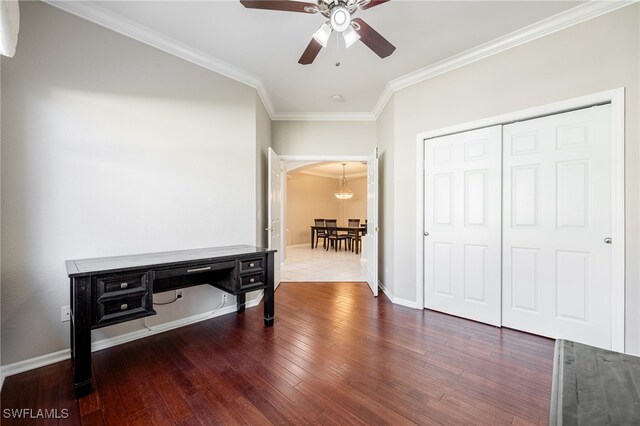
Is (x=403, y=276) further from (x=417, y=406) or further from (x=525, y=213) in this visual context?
(x=417, y=406)

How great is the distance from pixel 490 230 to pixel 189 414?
112 inches

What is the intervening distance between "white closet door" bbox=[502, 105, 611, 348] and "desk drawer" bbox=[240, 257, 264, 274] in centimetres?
236

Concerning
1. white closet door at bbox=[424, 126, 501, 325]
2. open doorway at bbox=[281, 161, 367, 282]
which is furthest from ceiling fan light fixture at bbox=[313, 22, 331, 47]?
open doorway at bbox=[281, 161, 367, 282]

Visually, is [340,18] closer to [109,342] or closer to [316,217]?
[109,342]

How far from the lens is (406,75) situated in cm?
306

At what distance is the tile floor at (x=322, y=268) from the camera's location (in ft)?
15.0

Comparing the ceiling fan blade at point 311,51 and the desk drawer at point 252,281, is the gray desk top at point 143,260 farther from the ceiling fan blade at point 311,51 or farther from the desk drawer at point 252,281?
the ceiling fan blade at point 311,51

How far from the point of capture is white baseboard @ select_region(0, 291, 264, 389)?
1.81 meters

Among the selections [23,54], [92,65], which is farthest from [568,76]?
[23,54]

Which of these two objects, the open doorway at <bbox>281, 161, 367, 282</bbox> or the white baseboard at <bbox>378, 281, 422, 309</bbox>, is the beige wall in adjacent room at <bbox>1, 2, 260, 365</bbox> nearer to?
the white baseboard at <bbox>378, 281, 422, 309</bbox>

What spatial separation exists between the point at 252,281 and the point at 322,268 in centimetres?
297

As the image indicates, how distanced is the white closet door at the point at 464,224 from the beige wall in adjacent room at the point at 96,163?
2.27 meters

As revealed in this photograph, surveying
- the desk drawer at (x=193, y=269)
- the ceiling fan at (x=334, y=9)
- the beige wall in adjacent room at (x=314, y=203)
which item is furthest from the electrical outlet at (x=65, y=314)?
the beige wall in adjacent room at (x=314, y=203)

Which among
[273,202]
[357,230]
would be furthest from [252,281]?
[357,230]
